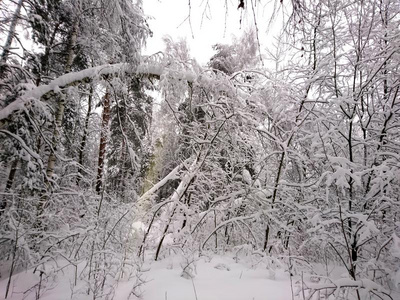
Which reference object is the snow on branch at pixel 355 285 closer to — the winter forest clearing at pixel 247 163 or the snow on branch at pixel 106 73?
the winter forest clearing at pixel 247 163

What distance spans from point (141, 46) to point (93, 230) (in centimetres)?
335

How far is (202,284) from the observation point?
3.22 m

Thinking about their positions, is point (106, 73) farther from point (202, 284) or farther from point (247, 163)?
point (202, 284)

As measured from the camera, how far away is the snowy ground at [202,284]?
289cm

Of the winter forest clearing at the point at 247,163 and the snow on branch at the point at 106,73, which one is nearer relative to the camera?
the winter forest clearing at the point at 247,163

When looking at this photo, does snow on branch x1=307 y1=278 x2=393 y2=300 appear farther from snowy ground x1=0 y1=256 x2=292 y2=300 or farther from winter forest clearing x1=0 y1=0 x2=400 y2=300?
snowy ground x1=0 y1=256 x2=292 y2=300

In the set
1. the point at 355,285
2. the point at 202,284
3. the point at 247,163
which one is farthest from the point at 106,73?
the point at 355,285

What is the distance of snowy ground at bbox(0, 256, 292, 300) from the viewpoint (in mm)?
2891

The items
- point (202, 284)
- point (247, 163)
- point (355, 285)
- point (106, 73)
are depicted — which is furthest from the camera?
point (247, 163)

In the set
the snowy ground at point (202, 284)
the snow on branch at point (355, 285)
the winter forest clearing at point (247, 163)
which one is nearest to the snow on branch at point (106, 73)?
the winter forest clearing at point (247, 163)

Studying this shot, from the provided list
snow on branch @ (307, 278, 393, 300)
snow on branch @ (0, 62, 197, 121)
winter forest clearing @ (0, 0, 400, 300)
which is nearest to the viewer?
snow on branch @ (307, 278, 393, 300)

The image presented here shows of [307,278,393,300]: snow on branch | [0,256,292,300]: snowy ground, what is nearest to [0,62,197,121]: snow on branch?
[0,256,292,300]: snowy ground

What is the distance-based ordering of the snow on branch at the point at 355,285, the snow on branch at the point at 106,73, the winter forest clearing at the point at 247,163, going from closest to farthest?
the snow on branch at the point at 355,285 < the winter forest clearing at the point at 247,163 < the snow on branch at the point at 106,73

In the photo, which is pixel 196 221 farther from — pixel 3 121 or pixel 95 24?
pixel 95 24
